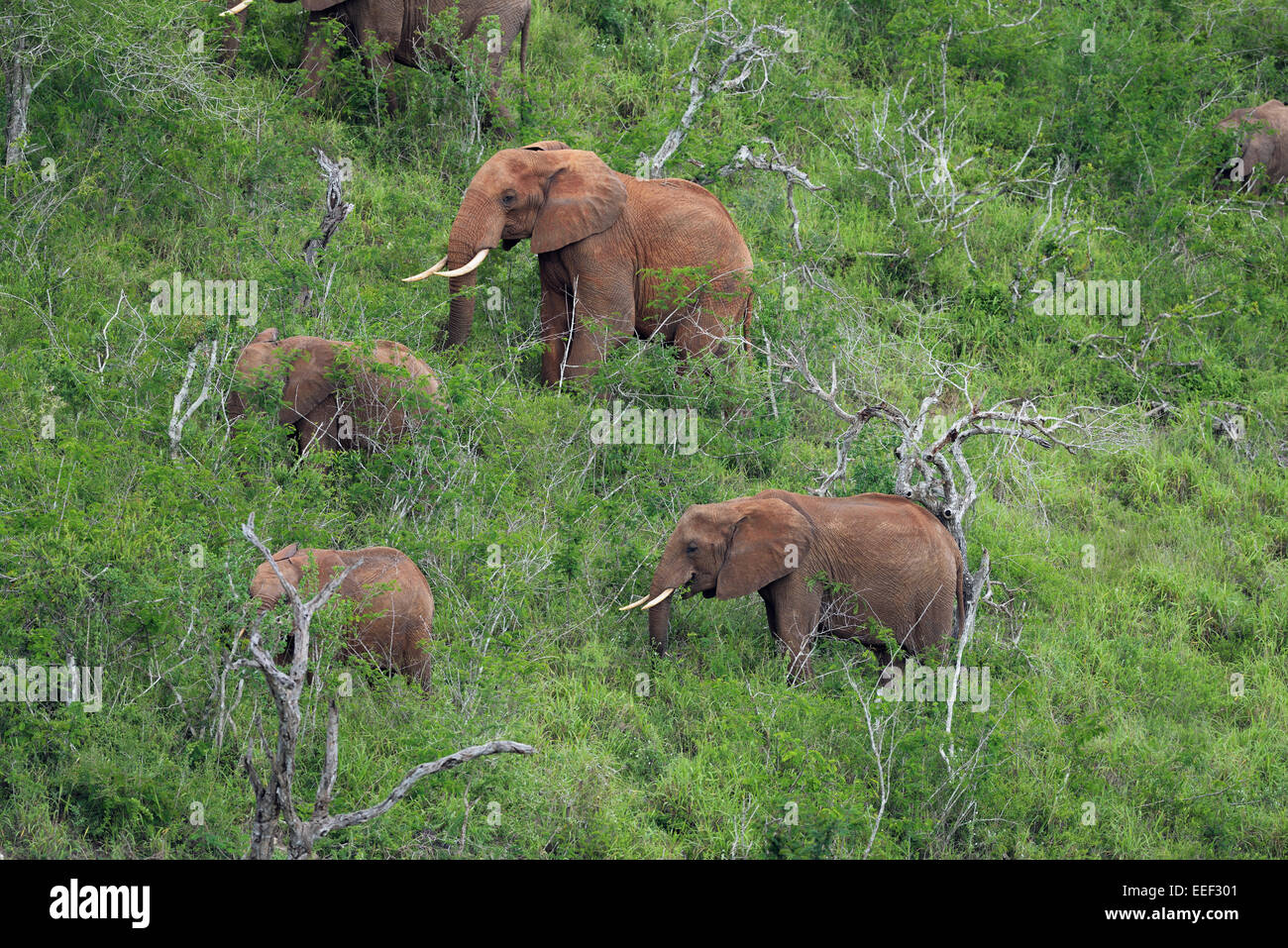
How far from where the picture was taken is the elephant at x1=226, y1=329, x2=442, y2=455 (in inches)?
399

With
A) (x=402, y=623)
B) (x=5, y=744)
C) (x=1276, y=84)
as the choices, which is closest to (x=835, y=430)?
(x=402, y=623)

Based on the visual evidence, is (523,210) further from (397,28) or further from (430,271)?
(397,28)

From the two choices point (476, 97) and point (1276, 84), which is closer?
point (476, 97)

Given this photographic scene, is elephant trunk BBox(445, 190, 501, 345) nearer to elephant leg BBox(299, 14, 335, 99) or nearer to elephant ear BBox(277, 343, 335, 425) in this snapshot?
elephant ear BBox(277, 343, 335, 425)

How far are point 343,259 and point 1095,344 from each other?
658cm

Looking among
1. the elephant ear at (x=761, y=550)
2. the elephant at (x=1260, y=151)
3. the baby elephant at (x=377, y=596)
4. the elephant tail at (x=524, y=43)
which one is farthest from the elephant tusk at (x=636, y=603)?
the elephant at (x=1260, y=151)

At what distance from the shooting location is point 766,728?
876 cm

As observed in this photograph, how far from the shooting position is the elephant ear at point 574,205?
456 inches

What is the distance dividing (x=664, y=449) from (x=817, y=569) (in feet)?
6.74

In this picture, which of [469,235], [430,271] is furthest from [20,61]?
[469,235]
